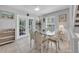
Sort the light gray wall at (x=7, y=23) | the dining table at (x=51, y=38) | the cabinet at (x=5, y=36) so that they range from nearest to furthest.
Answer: the dining table at (x=51, y=38)
the cabinet at (x=5, y=36)
the light gray wall at (x=7, y=23)

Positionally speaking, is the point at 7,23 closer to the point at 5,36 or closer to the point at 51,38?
the point at 5,36

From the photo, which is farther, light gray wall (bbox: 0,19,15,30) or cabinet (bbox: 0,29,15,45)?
light gray wall (bbox: 0,19,15,30)

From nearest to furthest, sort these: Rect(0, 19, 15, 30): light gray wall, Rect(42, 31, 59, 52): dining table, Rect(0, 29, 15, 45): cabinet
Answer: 1. Rect(42, 31, 59, 52): dining table
2. Rect(0, 29, 15, 45): cabinet
3. Rect(0, 19, 15, 30): light gray wall

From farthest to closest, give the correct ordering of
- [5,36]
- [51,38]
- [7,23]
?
[7,23] → [5,36] → [51,38]

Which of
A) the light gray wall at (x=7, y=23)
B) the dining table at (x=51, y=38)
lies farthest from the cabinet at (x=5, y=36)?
the dining table at (x=51, y=38)

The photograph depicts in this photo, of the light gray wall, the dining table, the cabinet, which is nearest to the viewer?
the dining table

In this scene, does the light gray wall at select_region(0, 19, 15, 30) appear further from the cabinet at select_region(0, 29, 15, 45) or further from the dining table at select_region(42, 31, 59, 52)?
the dining table at select_region(42, 31, 59, 52)

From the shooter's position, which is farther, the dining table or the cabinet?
the cabinet

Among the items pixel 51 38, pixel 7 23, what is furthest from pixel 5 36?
pixel 51 38

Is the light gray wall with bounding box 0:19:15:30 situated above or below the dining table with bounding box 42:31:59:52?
above

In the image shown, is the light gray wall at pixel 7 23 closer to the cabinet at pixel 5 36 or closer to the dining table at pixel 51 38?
the cabinet at pixel 5 36

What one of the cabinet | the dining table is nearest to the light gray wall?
the cabinet
